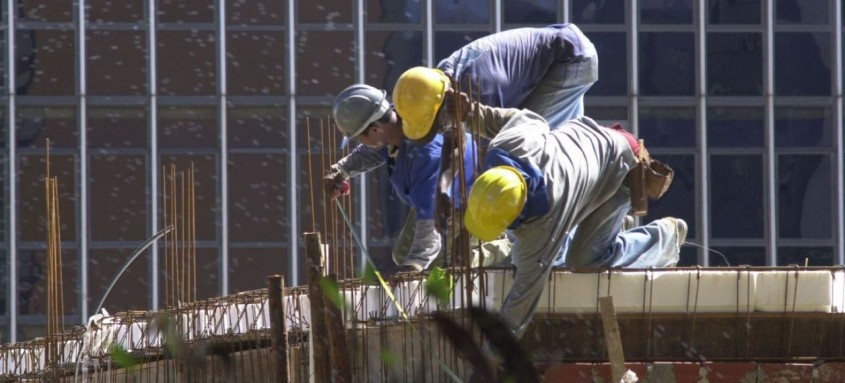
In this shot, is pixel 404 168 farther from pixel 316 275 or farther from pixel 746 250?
pixel 746 250

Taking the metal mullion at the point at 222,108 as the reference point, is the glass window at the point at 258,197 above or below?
below

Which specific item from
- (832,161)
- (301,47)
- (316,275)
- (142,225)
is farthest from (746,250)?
(316,275)

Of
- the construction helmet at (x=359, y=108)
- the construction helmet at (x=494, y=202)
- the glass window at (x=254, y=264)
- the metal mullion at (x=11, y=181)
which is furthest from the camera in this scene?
the glass window at (x=254, y=264)

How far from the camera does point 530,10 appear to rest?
19.2 m

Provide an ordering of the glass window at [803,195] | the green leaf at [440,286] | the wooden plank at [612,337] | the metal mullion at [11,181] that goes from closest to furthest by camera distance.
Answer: the wooden plank at [612,337], the green leaf at [440,286], the metal mullion at [11,181], the glass window at [803,195]

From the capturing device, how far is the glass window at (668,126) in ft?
63.2

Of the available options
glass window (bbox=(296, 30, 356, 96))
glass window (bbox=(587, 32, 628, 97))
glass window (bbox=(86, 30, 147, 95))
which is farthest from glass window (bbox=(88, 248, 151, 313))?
glass window (bbox=(587, 32, 628, 97))

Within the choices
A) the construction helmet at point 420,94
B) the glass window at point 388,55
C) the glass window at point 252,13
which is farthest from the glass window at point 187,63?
the construction helmet at point 420,94

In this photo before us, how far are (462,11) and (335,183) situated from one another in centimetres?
1052

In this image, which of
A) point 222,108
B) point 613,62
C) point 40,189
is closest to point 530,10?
point 613,62

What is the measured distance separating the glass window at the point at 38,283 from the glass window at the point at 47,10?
2.45 meters

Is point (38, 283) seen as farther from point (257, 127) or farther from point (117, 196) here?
point (257, 127)

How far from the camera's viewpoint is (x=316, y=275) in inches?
267

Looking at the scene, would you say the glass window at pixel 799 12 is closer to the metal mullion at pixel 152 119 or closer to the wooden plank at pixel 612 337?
the metal mullion at pixel 152 119
